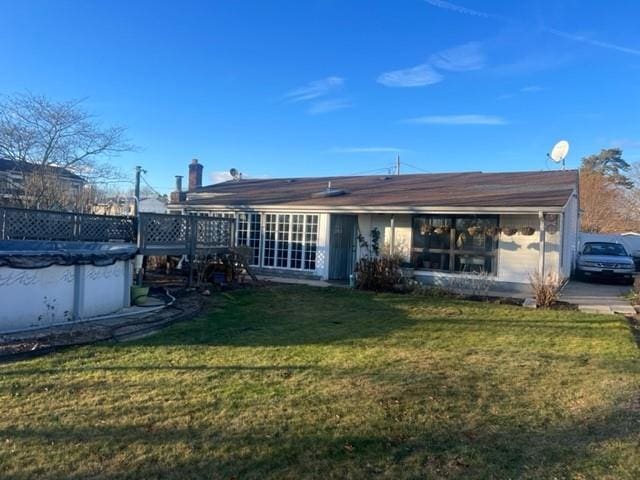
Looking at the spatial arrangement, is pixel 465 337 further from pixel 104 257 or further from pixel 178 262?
pixel 178 262

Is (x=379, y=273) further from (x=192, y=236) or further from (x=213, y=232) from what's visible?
(x=192, y=236)

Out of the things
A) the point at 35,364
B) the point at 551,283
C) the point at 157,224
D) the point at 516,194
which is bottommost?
the point at 35,364

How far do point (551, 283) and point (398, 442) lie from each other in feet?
27.1

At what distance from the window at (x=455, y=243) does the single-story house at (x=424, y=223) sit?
0.09 feet

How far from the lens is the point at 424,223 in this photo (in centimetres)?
1378

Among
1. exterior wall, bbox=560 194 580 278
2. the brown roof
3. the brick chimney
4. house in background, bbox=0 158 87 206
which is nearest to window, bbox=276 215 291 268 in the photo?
the brown roof

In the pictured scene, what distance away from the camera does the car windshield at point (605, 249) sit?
16.0 metres

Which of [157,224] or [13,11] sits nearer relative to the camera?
[157,224]

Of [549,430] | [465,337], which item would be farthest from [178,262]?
[549,430]

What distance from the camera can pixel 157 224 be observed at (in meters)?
11.2

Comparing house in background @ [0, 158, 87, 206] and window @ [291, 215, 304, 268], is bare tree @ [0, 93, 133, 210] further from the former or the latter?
window @ [291, 215, 304, 268]

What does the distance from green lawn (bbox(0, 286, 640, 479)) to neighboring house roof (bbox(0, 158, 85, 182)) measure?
13821mm

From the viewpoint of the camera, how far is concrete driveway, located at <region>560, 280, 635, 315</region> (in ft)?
32.3

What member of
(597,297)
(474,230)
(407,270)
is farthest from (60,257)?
(597,297)
